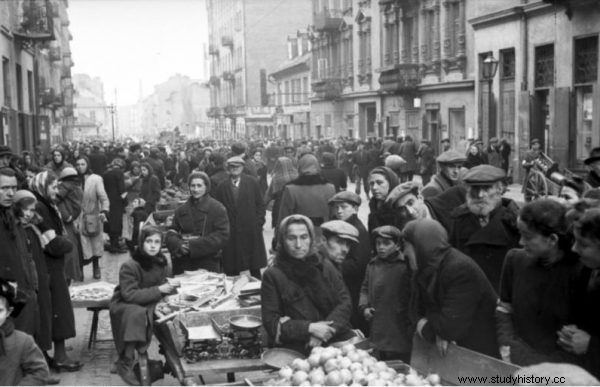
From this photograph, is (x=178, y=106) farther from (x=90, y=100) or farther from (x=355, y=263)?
(x=355, y=263)

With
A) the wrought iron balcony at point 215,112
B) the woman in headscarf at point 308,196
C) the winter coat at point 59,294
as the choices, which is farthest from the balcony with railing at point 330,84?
the wrought iron balcony at point 215,112

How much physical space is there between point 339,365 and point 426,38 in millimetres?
30932

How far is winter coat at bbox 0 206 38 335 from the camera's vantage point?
21.8ft

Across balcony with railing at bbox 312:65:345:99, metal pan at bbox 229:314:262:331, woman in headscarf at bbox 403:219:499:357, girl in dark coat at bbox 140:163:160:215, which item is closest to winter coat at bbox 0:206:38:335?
metal pan at bbox 229:314:262:331

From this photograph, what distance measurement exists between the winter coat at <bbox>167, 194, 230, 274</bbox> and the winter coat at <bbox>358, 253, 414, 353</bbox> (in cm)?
299

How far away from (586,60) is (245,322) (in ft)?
61.4

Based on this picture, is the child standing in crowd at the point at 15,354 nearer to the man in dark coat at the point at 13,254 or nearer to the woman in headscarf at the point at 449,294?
the man in dark coat at the point at 13,254

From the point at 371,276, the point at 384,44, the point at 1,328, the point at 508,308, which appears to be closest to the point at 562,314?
the point at 508,308

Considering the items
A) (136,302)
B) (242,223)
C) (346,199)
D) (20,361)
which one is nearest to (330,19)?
(242,223)

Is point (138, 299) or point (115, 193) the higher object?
point (115, 193)

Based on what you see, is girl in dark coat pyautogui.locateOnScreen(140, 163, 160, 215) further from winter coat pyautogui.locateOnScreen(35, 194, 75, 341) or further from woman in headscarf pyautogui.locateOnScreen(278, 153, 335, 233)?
winter coat pyautogui.locateOnScreen(35, 194, 75, 341)

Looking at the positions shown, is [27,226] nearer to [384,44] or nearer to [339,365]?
[339,365]

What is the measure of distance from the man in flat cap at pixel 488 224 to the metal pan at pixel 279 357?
167 cm

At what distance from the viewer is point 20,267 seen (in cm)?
677
